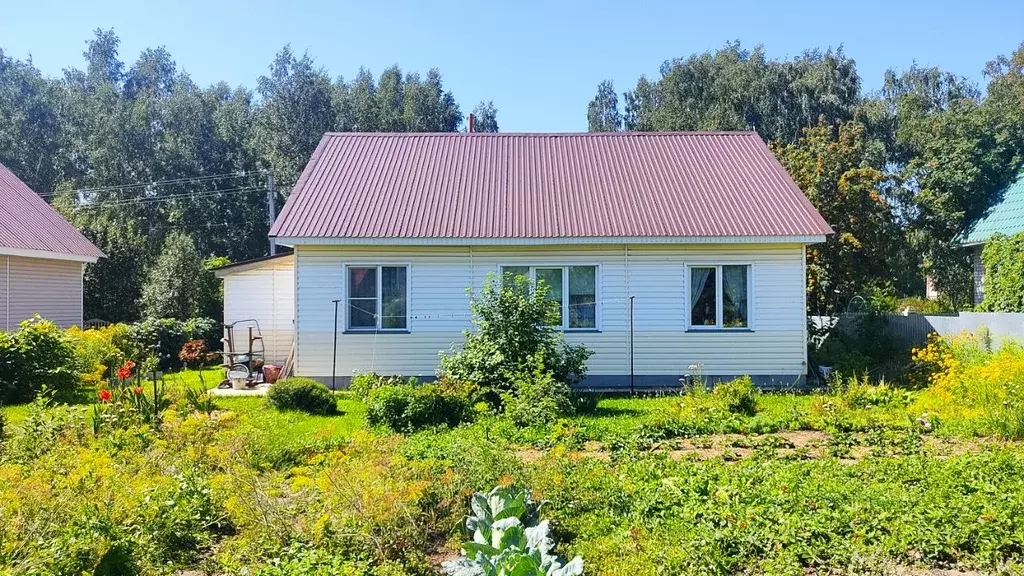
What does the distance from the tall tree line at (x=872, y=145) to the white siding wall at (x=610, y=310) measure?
724 cm

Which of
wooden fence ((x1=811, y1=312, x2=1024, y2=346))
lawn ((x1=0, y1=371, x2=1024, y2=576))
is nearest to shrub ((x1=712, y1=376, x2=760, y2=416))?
lawn ((x1=0, y1=371, x2=1024, y2=576))

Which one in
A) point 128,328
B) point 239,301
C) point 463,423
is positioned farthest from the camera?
point 128,328

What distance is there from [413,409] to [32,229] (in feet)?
51.1

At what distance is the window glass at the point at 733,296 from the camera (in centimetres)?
1447

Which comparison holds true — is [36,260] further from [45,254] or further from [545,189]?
[545,189]

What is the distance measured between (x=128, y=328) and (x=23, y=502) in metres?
14.6

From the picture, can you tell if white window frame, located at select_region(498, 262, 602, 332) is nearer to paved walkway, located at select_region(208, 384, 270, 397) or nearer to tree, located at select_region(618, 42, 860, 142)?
paved walkway, located at select_region(208, 384, 270, 397)

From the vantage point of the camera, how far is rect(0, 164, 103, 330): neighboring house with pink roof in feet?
58.6

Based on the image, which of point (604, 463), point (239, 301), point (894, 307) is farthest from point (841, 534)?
point (894, 307)

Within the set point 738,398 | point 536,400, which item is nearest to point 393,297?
point 536,400

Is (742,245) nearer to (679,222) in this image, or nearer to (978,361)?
(679,222)

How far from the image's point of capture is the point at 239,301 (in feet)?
55.6

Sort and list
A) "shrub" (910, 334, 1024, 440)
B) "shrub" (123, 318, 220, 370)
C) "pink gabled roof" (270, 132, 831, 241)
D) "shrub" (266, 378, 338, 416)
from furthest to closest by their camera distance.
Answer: "shrub" (123, 318, 220, 370)
"pink gabled roof" (270, 132, 831, 241)
"shrub" (266, 378, 338, 416)
"shrub" (910, 334, 1024, 440)

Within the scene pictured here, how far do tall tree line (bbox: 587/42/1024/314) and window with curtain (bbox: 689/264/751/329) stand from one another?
23.9 ft
